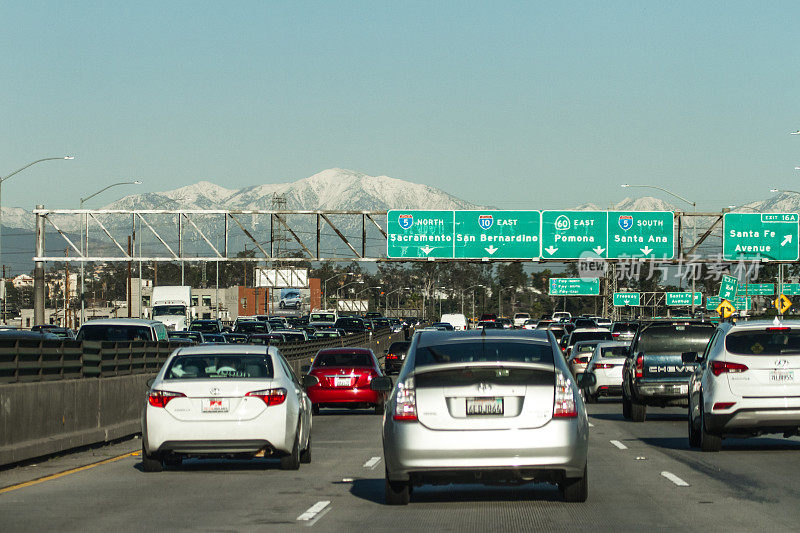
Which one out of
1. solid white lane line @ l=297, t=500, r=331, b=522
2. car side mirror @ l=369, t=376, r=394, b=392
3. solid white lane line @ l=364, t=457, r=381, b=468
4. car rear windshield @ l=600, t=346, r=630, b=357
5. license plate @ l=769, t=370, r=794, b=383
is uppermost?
car side mirror @ l=369, t=376, r=394, b=392

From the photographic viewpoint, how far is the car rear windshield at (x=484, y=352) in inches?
468

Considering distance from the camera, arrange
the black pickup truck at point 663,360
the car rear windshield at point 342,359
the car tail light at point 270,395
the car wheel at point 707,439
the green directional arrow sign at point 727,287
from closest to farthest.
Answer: the car tail light at point 270,395, the car wheel at point 707,439, the black pickup truck at point 663,360, the car rear windshield at point 342,359, the green directional arrow sign at point 727,287

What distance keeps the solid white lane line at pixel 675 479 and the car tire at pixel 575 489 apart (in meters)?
2.35

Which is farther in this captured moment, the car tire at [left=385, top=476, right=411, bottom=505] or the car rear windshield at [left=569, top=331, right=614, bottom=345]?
the car rear windshield at [left=569, top=331, right=614, bottom=345]

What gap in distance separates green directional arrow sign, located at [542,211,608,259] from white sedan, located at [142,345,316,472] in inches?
1634

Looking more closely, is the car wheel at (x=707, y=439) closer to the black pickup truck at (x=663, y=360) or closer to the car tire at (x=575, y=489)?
the car tire at (x=575, y=489)

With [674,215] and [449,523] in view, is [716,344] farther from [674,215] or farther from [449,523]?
[674,215]

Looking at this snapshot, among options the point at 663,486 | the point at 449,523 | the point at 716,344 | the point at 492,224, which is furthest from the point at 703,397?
the point at 492,224

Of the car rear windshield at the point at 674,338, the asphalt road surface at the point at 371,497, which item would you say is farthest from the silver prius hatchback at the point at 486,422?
the car rear windshield at the point at 674,338

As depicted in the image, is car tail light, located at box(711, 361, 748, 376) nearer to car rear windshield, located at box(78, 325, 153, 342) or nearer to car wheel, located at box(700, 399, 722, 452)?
car wheel, located at box(700, 399, 722, 452)

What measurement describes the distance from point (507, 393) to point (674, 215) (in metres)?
47.5

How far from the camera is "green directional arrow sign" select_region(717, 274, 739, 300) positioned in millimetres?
71250

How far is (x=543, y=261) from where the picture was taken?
2271 inches

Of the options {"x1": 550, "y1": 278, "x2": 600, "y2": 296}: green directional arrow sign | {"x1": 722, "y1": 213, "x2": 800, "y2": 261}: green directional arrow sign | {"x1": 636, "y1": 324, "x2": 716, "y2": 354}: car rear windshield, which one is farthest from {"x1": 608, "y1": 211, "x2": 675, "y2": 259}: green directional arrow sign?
{"x1": 550, "y1": 278, "x2": 600, "y2": 296}: green directional arrow sign
